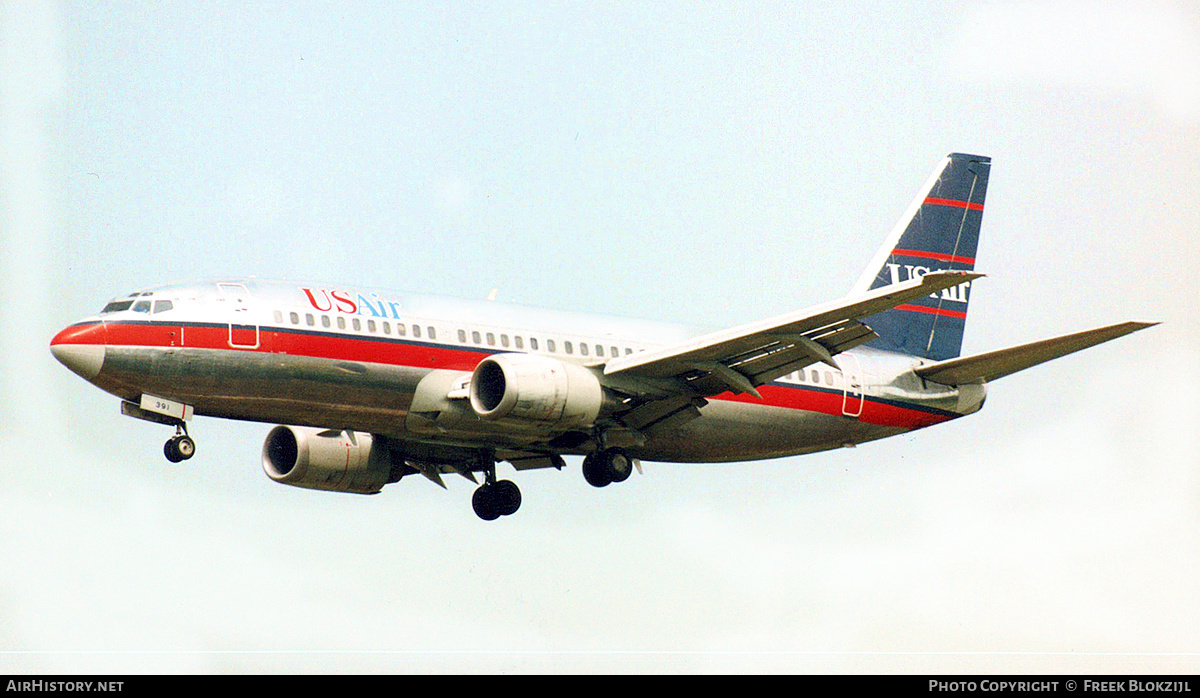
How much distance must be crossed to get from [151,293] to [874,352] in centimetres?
1830

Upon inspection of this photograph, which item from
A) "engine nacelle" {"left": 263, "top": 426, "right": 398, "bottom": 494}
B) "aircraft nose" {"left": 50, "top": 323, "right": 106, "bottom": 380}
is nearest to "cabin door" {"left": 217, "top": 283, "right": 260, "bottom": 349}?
"aircraft nose" {"left": 50, "top": 323, "right": 106, "bottom": 380}

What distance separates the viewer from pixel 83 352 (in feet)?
116

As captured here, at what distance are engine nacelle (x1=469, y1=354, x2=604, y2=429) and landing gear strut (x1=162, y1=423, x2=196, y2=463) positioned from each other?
19.4ft

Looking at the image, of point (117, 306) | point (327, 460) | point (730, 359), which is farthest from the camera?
point (327, 460)

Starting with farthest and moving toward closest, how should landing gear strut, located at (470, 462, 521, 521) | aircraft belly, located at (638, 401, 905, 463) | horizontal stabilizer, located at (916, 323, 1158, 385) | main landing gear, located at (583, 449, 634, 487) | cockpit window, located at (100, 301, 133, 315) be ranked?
landing gear strut, located at (470, 462, 521, 521) < aircraft belly, located at (638, 401, 905, 463) < main landing gear, located at (583, 449, 634, 487) < horizontal stabilizer, located at (916, 323, 1158, 385) < cockpit window, located at (100, 301, 133, 315)

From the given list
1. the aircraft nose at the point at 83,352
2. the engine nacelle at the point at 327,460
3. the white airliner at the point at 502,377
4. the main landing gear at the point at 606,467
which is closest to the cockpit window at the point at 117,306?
the white airliner at the point at 502,377

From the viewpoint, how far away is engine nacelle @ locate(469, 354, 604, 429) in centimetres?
3684

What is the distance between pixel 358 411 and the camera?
1473 inches

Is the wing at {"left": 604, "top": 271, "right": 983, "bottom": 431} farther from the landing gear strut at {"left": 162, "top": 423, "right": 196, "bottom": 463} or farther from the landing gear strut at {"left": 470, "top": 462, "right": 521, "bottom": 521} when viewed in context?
the landing gear strut at {"left": 162, "top": 423, "right": 196, "bottom": 463}

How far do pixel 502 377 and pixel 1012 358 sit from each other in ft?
39.9

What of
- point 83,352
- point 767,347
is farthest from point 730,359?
point 83,352

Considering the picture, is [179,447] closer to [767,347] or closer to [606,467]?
[606,467]
